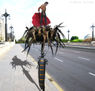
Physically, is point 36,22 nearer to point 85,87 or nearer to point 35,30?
point 35,30

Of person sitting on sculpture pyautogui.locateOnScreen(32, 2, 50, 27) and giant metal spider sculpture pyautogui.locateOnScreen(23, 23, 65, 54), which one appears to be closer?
giant metal spider sculpture pyautogui.locateOnScreen(23, 23, 65, 54)

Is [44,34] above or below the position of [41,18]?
below

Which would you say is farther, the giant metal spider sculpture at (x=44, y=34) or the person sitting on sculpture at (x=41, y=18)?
the person sitting on sculpture at (x=41, y=18)

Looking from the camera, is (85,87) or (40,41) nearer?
(40,41)

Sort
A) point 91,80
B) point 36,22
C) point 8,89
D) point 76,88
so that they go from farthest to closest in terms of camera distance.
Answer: point 91,80 → point 76,88 → point 8,89 → point 36,22

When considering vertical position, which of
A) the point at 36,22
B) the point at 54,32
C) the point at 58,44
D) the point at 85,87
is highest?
the point at 36,22

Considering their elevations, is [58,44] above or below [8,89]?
above

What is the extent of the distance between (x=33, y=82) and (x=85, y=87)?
2.31 metres

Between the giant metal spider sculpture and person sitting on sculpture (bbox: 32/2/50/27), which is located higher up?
person sitting on sculpture (bbox: 32/2/50/27)

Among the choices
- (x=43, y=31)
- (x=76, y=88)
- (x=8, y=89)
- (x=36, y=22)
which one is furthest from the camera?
(x=76, y=88)

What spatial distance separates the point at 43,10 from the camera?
4.82m

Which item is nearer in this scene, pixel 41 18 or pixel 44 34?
pixel 44 34

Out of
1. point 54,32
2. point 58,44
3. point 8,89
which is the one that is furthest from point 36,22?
point 8,89

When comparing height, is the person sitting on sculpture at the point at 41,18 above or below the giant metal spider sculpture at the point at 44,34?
above
